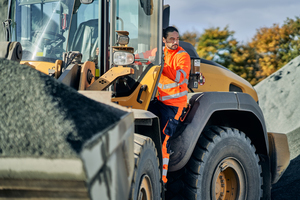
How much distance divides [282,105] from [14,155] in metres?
9.13

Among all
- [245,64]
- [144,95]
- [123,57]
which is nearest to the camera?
[123,57]

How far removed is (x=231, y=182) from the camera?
11.6ft

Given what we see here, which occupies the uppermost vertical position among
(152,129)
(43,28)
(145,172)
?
(43,28)

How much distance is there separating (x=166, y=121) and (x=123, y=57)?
0.76 m

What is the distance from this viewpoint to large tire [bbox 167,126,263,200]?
309 cm

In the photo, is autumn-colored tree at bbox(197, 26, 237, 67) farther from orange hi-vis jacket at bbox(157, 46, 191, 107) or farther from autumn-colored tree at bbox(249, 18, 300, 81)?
orange hi-vis jacket at bbox(157, 46, 191, 107)

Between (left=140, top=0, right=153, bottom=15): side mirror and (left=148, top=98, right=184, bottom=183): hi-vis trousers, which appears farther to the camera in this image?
(left=140, top=0, right=153, bottom=15): side mirror

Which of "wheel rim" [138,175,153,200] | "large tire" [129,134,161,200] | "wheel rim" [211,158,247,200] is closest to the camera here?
"large tire" [129,134,161,200]

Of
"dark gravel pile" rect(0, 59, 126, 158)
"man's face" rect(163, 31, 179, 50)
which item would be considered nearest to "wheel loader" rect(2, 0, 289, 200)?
"man's face" rect(163, 31, 179, 50)

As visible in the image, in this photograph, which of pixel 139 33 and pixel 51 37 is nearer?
pixel 51 37

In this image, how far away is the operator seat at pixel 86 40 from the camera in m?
2.90

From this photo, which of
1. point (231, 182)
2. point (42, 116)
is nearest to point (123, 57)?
point (42, 116)

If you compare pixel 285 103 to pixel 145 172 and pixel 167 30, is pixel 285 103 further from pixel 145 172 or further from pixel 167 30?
pixel 145 172

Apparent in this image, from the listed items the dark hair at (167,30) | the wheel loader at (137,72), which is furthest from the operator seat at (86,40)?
the dark hair at (167,30)
